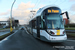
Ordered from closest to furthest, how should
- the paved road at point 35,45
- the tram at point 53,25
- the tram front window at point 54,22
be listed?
the paved road at point 35,45 < the tram at point 53,25 < the tram front window at point 54,22

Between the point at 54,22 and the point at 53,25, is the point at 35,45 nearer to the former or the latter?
the point at 53,25

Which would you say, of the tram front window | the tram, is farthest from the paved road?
the tram front window

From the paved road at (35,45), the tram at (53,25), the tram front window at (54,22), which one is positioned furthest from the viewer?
the tram front window at (54,22)

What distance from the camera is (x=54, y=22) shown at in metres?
9.17

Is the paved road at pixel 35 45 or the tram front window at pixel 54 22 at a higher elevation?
the tram front window at pixel 54 22

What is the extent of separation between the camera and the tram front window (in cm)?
913

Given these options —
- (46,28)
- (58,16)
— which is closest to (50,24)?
(46,28)

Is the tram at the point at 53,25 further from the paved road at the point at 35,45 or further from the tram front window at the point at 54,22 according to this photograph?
the paved road at the point at 35,45

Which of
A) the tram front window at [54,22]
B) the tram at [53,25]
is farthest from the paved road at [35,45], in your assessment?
the tram front window at [54,22]

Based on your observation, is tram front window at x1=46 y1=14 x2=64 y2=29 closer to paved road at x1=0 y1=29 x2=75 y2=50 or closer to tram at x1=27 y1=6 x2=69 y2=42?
tram at x1=27 y1=6 x2=69 y2=42

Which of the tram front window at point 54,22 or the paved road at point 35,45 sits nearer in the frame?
the paved road at point 35,45

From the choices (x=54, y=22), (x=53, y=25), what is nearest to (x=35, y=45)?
(x=53, y=25)

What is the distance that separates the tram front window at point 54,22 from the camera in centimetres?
913

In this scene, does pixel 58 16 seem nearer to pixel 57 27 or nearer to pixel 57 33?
pixel 57 27
